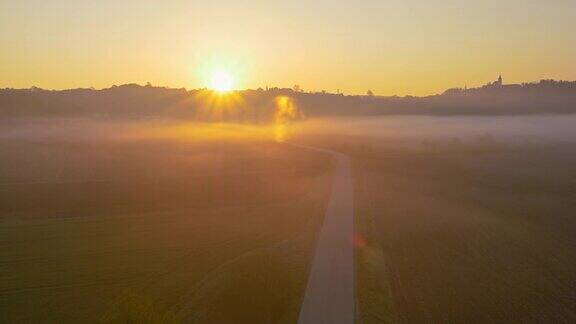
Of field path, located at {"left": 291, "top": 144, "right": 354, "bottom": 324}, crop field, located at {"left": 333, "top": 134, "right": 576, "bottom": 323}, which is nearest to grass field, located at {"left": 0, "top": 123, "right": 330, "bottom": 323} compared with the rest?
field path, located at {"left": 291, "top": 144, "right": 354, "bottom": 324}

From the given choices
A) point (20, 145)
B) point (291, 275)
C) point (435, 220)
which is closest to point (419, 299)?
point (291, 275)

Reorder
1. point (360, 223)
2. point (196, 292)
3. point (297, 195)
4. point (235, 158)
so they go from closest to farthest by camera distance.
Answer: point (196, 292) → point (360, 223) → point (297, 195) → point (235, 158)

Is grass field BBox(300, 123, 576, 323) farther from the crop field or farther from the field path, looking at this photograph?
the field path

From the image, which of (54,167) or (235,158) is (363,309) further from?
(235,158)

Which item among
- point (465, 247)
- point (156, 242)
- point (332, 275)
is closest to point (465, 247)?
point (465, 247)

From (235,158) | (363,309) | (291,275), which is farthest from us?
(235,158)
